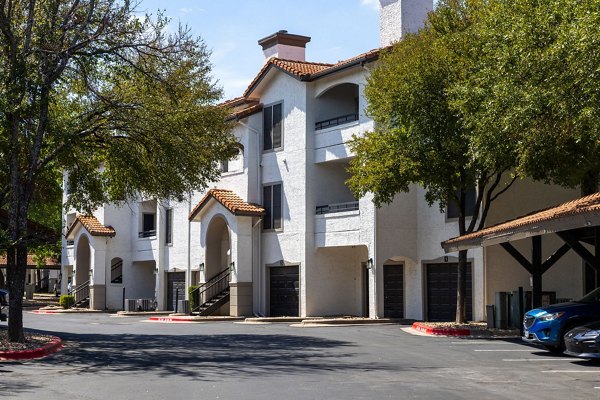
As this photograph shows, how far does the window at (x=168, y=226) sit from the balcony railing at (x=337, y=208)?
41.1 ft

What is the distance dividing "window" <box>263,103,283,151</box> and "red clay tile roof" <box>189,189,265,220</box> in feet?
8.83

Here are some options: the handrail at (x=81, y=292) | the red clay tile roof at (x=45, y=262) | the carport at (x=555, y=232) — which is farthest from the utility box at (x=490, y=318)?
the red clay tile roof at (x=45, y=262)

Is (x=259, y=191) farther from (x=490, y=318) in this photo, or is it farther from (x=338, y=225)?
(x=490, y=318)

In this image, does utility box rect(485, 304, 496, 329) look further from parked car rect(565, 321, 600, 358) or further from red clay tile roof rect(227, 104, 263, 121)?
red clay tile roof rect(227, 104, 263, 121)

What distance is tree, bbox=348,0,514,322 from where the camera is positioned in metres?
24.9

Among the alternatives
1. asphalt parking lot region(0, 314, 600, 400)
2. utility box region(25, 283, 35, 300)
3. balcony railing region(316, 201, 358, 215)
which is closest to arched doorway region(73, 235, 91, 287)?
utility box region(25, 283, 35, 300)

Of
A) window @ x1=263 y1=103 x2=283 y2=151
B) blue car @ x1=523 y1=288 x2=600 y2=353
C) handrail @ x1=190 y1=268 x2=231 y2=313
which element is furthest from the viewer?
handrail @ x1=190 y1=268 x2=231 y2=313

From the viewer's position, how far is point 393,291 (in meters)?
34.2

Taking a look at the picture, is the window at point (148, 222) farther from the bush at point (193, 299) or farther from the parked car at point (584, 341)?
the parked car at point (584, 341)

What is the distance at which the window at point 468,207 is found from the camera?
30706 millimetres

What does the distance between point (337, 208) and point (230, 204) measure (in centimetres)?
552

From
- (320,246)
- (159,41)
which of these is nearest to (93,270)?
(320,246)

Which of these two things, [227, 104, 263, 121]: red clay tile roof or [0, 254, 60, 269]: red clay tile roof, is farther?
[0, 254, 60, 269]: red clay tile roof

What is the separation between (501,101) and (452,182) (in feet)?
25.8
